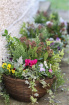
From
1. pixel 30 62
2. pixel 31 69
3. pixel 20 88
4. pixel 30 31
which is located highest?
pixel 30 31

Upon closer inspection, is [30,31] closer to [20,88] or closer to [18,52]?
[18,52]

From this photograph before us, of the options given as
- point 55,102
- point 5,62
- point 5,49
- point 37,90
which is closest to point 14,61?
point 5,62

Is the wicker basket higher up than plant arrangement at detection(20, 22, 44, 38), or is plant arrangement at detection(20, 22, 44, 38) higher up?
plant arrangement at detection(20, 22, 44, 38)

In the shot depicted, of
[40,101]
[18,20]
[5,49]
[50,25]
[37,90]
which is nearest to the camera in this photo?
[37,90]

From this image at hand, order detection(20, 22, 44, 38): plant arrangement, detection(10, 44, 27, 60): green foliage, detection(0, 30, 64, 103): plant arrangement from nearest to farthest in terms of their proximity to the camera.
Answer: detection(0, 30, 64, 103): plant arrangement → detection(10, 44, 27, 60): green foliage → detection(20, 22, 44, 38): plant arrangement

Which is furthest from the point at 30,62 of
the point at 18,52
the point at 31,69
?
the point at 18,52

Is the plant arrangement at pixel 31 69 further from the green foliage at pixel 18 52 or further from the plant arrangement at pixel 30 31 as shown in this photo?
the plant arrangement at pixel 30 31

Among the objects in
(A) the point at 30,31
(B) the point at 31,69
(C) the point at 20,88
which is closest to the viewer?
(C) the point at 20,88

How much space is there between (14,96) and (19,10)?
5.59ft

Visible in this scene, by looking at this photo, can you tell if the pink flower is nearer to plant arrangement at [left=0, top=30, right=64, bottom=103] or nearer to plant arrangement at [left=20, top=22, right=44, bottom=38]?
plant arrangement at [left=0, top=30, right=64, bottom=103]

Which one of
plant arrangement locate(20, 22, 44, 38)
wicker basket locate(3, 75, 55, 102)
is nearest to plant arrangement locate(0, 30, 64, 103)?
wicker basket locate(3, 75, 55, 102)

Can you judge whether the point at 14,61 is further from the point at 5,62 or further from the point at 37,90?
the point at 37,90

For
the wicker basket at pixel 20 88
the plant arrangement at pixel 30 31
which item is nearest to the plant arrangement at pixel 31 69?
the wicker basket at pixel 20 88

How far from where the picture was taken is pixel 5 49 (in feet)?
9.07
